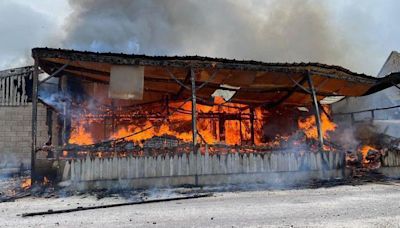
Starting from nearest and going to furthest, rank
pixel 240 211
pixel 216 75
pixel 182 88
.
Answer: pixel 240 211, pixel 216 75, pixel 182 88

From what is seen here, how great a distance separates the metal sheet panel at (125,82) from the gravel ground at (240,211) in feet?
11.9

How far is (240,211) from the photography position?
6.12 metres

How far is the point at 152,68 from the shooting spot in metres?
10.9

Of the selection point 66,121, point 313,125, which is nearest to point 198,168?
point 66,121

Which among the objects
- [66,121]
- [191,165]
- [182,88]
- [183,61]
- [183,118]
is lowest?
[191,165]

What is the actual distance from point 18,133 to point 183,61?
10125mm

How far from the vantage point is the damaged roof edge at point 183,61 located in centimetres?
989

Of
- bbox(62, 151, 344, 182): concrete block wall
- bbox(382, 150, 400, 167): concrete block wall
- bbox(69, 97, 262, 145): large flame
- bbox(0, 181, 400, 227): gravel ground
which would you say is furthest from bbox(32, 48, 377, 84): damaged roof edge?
bbox(0, 181, 400, 227): gravel ground

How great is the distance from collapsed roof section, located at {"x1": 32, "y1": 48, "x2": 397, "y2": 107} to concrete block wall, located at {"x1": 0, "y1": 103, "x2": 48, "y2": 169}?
15.3 feet

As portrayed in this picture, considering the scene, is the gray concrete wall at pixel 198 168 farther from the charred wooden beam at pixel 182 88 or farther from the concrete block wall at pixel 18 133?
the concrete block wall at pixel 18 133

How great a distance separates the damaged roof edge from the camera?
989cm

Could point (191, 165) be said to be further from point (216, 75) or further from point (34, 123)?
point (34, 123)

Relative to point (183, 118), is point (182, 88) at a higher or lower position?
higher

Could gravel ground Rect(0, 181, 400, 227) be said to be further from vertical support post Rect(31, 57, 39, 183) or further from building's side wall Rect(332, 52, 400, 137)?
building's side wall Rect(332, 52, 400, 137)
